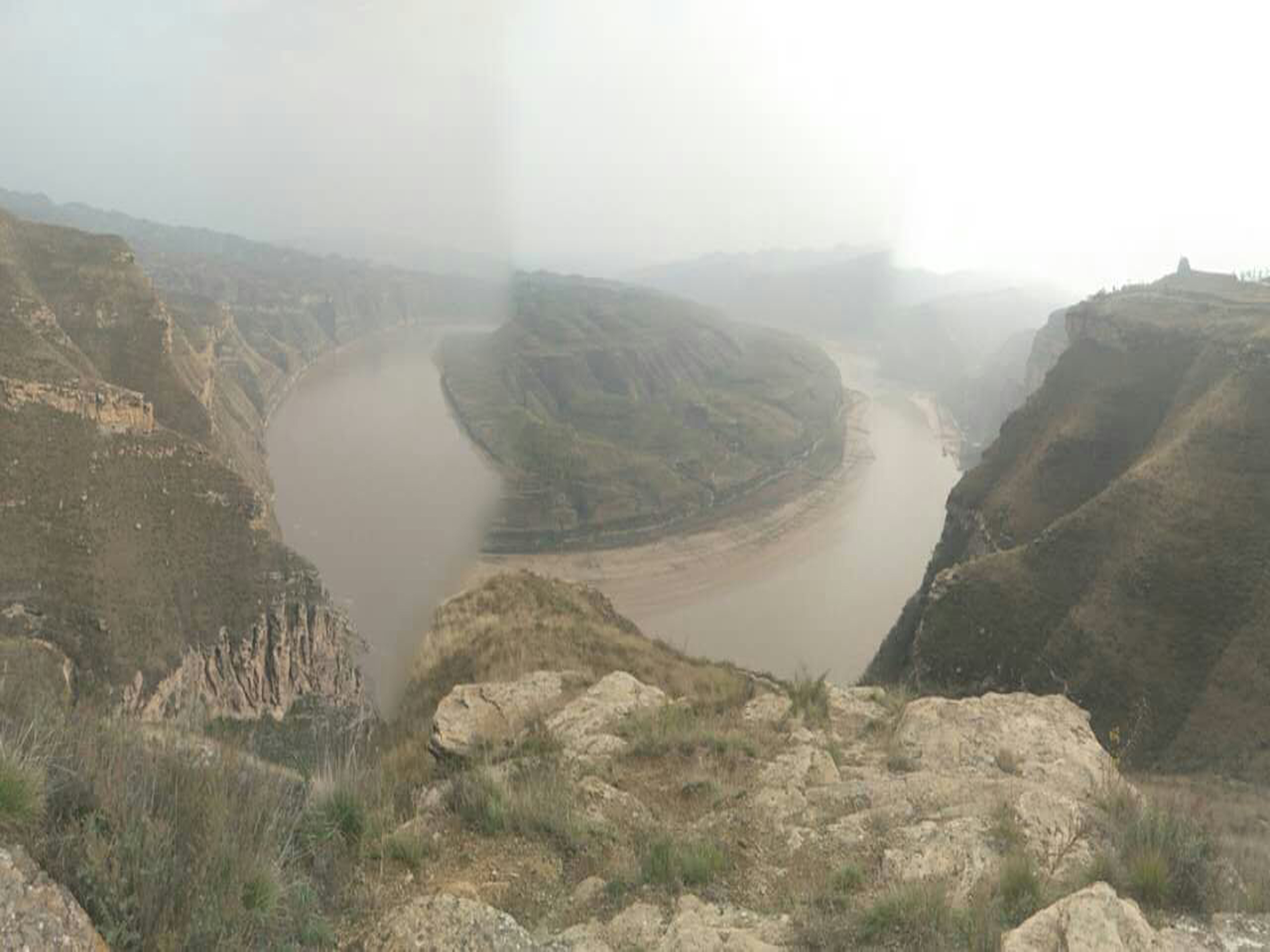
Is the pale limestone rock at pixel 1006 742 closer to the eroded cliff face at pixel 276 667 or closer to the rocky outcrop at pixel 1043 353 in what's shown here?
the eroded cliff face at pixel 276 667

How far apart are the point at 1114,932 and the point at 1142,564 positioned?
27.6 metres

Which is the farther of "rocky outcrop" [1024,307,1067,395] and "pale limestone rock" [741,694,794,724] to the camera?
"rocky outcrop" [1024,307,1067,395]

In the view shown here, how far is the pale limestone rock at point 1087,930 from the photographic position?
139 inches

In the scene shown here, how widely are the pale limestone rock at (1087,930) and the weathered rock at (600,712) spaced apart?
13.7 ft

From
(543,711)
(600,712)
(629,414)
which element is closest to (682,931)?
(600,712)

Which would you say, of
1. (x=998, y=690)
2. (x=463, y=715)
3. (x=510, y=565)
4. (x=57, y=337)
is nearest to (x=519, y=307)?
(x=510, y=565)

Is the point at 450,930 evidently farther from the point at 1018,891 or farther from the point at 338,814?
the point at 1018,891

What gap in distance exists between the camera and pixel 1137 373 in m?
38.7

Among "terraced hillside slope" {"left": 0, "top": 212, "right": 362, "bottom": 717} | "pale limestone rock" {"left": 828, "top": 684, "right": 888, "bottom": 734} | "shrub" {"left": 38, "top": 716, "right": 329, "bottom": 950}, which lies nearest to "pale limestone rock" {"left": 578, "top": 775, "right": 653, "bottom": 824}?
"shrub" {"left": 38, "top": 716, "right": 329, "bottom": 950}

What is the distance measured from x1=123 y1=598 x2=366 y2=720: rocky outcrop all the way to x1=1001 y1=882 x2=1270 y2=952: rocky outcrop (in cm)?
2870

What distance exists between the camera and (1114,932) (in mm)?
3643

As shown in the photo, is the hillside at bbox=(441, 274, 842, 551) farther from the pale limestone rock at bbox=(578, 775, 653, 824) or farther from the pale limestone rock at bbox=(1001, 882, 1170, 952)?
the pale limestone rock at bbox=(1001, 882, 1170, 952)

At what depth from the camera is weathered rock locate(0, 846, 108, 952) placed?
248 cm

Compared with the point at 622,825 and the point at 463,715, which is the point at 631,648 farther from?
the point at 622,825
